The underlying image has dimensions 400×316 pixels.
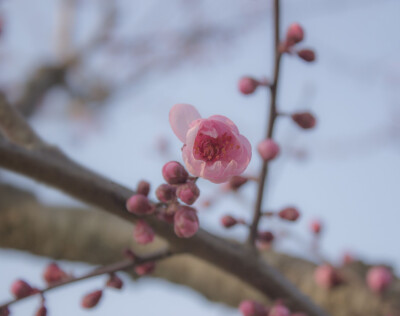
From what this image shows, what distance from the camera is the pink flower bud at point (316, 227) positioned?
4.87 feet

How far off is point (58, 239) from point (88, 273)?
1.48m

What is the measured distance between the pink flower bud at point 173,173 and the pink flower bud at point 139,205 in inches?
4.1

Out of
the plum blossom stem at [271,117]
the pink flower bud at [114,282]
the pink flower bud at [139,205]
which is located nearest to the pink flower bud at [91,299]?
the pink flower bud at [114,282]

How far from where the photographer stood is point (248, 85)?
3.32ft

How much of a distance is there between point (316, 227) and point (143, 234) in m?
0.82

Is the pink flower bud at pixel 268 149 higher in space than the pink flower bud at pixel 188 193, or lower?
higher

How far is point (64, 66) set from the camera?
441cm

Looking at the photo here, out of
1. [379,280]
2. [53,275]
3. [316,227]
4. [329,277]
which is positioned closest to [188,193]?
[53,275]

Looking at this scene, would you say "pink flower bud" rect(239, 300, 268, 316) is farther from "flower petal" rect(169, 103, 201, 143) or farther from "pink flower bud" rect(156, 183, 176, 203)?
"flower petal" rect(169, 103, 201, 143)

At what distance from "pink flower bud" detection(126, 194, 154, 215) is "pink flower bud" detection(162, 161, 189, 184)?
0.34ft

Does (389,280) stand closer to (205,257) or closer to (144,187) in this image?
(205,257)

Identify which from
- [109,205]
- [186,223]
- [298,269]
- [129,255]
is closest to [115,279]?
[129,255]

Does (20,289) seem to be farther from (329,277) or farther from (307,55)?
(329,277)

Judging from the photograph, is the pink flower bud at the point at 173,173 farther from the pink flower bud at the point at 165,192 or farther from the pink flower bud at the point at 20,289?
the pink flower bud at the point at 20,289
